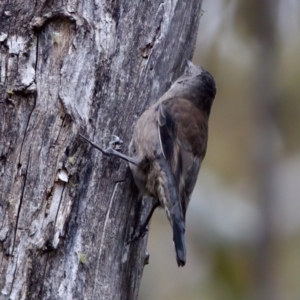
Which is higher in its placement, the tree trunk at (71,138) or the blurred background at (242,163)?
the blurred background at (242,163)

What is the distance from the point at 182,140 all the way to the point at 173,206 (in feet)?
1.88

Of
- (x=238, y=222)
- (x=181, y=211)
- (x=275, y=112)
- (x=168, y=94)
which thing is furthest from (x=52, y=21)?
(x=238, y=222)

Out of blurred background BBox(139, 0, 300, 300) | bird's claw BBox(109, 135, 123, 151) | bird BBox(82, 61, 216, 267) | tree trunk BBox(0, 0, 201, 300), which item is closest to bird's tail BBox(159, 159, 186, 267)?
bird BBox(82, 61, 216, 267)

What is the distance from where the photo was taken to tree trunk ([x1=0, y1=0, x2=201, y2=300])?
2.73m

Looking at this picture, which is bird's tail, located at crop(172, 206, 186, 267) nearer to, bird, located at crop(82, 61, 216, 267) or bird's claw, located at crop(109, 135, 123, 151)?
bird, located at crop(82, 61, 216, 267)

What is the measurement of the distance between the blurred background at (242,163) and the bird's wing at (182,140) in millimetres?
2769

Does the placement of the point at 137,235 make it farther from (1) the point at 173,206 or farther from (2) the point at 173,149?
(2) the point at 173,149

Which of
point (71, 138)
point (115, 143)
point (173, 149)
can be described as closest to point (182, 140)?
point (173, 149)

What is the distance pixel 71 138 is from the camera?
2.92m

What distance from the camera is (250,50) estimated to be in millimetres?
7074

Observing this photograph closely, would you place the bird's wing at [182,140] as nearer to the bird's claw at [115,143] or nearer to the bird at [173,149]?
the bird at [173,149]

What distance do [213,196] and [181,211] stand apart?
13.5 ft

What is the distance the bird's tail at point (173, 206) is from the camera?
123 inches

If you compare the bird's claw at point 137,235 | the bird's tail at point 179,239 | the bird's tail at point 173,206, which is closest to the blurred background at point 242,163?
the bird's tail at point 173,206
